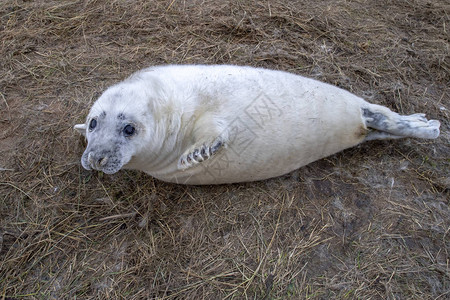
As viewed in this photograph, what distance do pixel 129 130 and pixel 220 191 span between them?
3.10 ft

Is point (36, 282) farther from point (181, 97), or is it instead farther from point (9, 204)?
point (181, 97)

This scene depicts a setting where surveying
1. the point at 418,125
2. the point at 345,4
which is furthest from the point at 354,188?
the point at 345,4

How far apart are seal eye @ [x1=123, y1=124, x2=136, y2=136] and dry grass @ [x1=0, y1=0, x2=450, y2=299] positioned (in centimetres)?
71

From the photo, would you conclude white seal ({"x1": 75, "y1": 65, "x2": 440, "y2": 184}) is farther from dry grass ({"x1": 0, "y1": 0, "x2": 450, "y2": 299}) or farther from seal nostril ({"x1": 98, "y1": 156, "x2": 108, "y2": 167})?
dry grass ({"x1": 0, "y1": 0, "x2": 450, "y2": 299})

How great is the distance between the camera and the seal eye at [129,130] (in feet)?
7.23

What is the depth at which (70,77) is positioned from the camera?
3.47 meters

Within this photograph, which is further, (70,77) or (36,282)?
(70,77)

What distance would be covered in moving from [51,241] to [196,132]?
139 cm

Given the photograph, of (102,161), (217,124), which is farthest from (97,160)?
(217,124)

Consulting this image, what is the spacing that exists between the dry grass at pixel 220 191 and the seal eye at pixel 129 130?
28.1 inches

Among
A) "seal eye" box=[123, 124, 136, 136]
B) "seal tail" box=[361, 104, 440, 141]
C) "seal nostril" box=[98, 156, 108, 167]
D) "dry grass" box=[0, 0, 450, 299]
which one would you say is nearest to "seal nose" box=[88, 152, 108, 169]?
"seal nostril" box=[98, 156, 108, 167]

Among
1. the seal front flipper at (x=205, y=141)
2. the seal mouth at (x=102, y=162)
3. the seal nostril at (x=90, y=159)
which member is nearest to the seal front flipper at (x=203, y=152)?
the seal front flipper at (x=205, y=141)

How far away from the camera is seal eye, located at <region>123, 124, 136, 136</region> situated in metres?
2.21

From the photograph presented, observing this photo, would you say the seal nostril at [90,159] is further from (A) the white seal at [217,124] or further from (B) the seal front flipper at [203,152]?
(B) the seal front flipper at [203,152]
